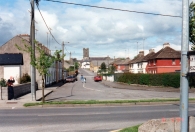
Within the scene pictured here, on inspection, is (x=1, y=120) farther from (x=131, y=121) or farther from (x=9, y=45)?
(x=9, y=45)

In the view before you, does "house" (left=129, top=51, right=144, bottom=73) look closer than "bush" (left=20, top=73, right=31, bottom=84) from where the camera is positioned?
No

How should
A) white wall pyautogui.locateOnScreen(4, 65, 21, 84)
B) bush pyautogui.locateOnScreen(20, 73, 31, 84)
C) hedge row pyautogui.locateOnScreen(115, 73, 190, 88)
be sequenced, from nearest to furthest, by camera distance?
1. bush pyautogui.locateOnScreen(20, 73, 31, 84)
2. white wall pyautogui.locateOnScreen(4, 65, 21, 84)
3. hedge row pyautogui.locateOnScreen(115, 73, 190, 88)

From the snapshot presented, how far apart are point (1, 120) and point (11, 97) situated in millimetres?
10310

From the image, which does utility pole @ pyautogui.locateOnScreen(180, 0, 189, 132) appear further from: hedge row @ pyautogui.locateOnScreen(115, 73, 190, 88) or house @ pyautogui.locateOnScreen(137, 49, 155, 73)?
house @ pyautogui.locateOnScreen(137, 49, 155, 73)

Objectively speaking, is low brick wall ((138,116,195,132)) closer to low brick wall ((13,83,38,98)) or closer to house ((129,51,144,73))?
low brick wall ((13,83,38,98))

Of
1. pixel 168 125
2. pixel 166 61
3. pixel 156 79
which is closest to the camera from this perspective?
pixel 168 125

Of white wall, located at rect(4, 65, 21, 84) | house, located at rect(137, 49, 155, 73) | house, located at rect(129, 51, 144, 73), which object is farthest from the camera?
house, located at rect(129, 51, 144, 73)

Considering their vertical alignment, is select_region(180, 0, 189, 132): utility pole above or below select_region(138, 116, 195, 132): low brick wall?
above

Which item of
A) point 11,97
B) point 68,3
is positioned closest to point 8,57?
point 11,97

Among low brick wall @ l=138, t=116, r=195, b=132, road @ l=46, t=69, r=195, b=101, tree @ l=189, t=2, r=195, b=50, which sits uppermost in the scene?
tree @ l=189, t=2, r=195, b=50

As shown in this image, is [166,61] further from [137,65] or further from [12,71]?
[12,71]

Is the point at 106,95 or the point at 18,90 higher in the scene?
the point at 18,90

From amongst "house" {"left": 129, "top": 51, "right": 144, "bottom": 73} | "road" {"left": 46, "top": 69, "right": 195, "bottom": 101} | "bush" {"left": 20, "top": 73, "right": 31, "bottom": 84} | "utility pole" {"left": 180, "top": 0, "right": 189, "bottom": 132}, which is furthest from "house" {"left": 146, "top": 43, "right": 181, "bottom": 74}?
"utility pole" {"left": 180, "top": 0, "right": 189, "bottom": 132}

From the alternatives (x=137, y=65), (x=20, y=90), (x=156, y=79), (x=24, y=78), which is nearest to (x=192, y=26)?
(x=20, y=90)
